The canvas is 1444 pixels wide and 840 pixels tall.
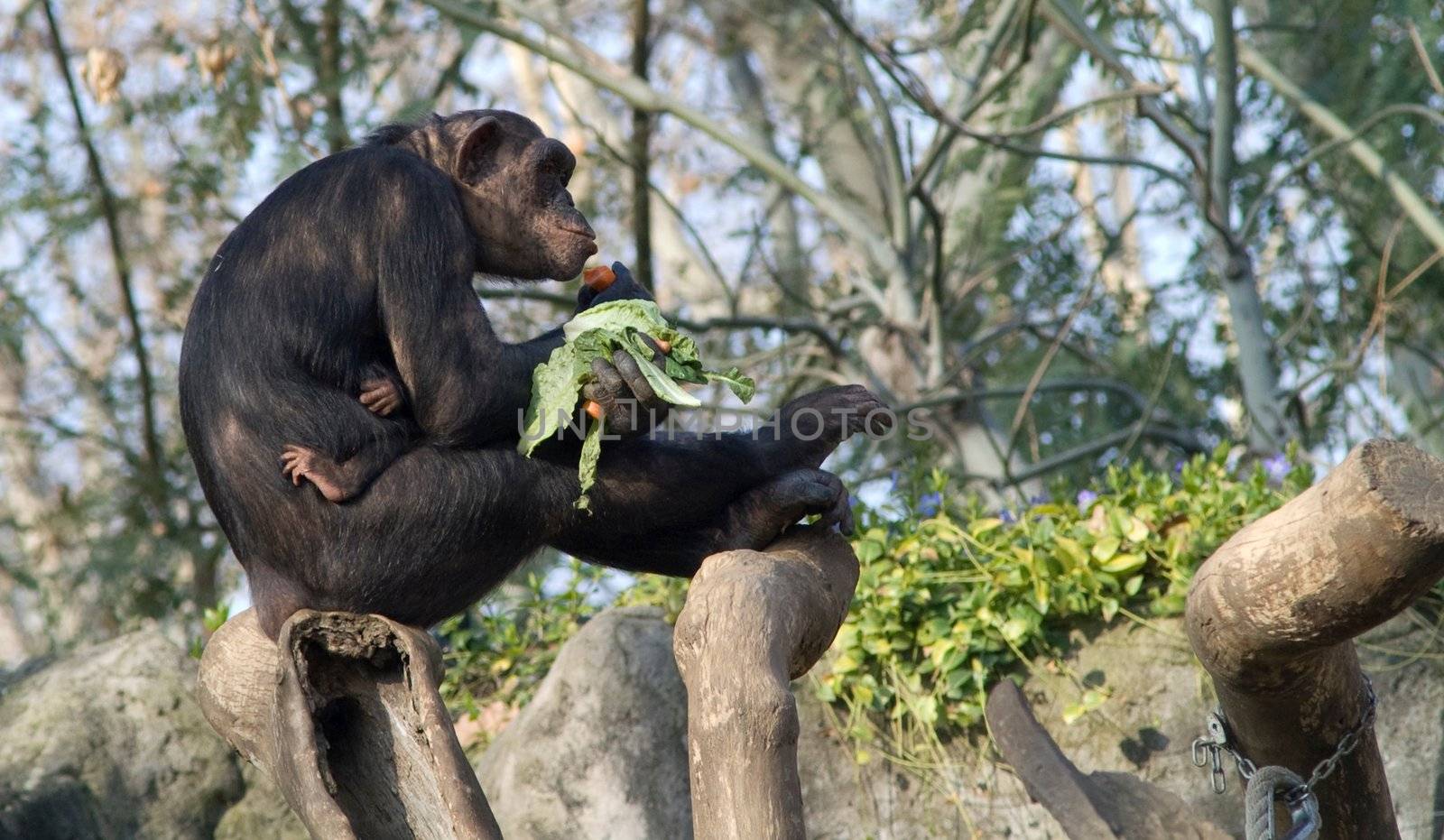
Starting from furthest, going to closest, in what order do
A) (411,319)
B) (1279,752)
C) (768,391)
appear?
(768,391) → (1279,752) → (411,319)

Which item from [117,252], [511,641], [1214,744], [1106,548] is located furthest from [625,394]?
[117,252]

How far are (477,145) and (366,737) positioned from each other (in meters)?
1.46

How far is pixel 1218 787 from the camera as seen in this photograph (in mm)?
3512

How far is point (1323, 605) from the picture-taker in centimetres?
293

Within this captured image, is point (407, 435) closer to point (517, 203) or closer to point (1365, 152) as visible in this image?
point (517, 203)

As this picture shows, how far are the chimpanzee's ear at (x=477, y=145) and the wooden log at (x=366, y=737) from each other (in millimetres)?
1187

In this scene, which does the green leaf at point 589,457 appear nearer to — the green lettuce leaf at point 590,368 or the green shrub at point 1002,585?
the green lettuce leaf at point 590,368

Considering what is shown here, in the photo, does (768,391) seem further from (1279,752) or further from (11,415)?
(1279,752)

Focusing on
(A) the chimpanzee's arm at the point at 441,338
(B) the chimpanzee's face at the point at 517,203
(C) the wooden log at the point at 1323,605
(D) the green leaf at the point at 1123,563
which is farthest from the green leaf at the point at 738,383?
(D) the green leaf at the point at 1123,563

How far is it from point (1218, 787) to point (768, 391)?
478cm

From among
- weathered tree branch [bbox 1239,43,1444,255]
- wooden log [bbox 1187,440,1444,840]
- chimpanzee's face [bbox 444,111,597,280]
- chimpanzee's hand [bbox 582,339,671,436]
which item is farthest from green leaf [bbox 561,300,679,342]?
weathered tree branch [bbox 1239,43,1444,255]

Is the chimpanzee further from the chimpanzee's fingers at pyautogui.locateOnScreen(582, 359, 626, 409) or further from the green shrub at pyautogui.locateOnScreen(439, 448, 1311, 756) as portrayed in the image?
the green shrub at pyautogui.locateOnScreen(439, 448, 1311, 756)

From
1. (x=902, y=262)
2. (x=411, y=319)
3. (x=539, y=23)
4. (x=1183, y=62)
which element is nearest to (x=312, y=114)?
(x=539, y=23)

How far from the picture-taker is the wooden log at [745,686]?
2607 mm
